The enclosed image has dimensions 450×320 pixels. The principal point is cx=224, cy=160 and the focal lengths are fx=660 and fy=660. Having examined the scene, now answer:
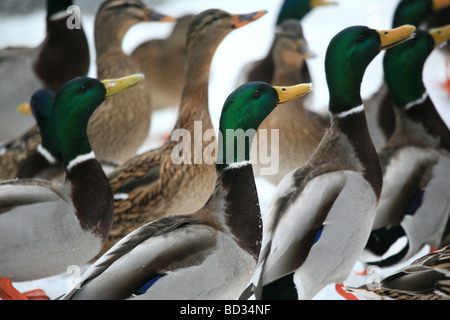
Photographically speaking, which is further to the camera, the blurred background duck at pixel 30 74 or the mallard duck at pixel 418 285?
the blurred background duck at pixel 30 74

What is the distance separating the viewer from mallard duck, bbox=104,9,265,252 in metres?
2.37

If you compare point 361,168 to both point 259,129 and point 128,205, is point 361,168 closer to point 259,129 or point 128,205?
point 259,129

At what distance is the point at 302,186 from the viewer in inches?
88.7

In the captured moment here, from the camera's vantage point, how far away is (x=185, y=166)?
2.41 m

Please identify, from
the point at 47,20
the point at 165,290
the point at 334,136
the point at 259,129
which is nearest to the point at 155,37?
the point at 47,20

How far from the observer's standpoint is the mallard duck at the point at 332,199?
216 centimetres

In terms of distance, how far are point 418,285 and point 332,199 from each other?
0.41 m

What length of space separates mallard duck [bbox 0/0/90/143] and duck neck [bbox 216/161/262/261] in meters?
0.75

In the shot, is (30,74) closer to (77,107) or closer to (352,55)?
(77,107)

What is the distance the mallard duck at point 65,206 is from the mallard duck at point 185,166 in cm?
10

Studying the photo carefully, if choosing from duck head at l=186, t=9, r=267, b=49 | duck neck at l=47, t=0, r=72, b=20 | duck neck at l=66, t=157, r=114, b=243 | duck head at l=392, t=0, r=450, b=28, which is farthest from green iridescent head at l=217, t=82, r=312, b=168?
duck neck at l=47, t=0, r=72, b=20

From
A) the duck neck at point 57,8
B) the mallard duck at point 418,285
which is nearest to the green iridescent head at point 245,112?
the mallard duck at point 418,285

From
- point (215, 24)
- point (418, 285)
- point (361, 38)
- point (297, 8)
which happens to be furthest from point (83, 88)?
point (418, 285)

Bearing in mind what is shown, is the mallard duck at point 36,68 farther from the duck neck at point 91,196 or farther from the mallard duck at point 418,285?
the mallard duck at point 418,285
